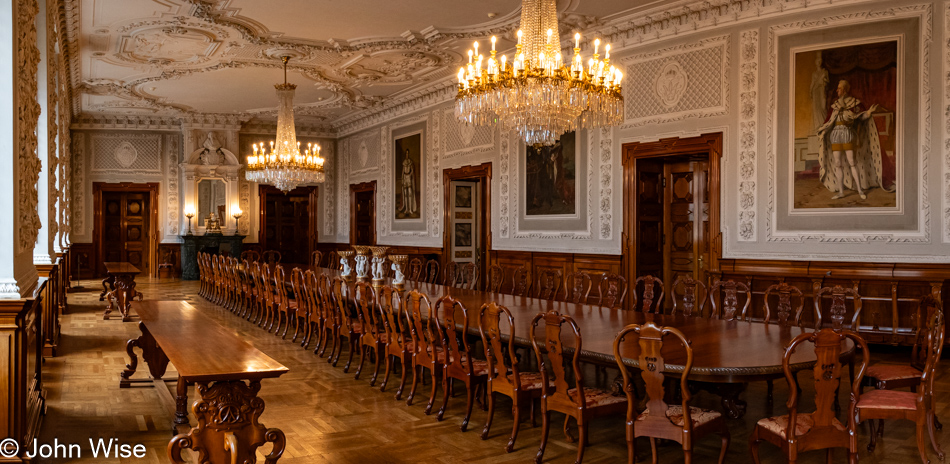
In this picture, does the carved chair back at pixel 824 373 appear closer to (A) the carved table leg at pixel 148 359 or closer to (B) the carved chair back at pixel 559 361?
(B) the carved chair back at pixel 559 361

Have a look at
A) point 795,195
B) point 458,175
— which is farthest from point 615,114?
point 458,175

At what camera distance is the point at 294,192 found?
17406mm

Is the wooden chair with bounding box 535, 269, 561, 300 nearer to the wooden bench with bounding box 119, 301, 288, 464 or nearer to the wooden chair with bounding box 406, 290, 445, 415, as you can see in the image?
the wooden chair with bounding box 406, 290, 445, 415

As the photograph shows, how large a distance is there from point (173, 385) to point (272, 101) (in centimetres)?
970

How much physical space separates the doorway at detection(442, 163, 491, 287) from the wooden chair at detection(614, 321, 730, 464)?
8.35 metres

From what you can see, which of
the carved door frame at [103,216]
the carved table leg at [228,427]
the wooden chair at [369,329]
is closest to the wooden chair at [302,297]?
the wooden chair at [369,329]

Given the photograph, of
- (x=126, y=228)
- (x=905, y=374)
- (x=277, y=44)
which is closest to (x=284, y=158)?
(x=277, y=44)

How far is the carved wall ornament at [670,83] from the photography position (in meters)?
8.05

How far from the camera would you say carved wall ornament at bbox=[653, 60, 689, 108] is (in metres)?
8.05

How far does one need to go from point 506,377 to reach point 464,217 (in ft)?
28.2

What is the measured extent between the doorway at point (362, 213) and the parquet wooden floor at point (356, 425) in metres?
9.37

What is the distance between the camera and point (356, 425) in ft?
14.5

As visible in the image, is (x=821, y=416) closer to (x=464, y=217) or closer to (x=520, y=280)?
(x=520, y=280)

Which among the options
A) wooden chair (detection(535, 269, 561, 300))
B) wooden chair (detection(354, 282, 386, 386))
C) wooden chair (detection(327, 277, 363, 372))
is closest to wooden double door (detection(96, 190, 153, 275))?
wooden chair (detection(535, 269, 561, 300))
